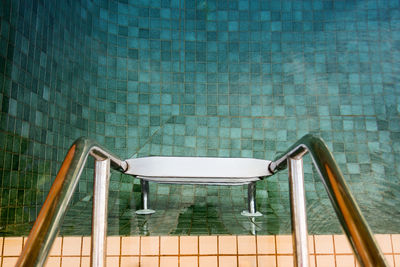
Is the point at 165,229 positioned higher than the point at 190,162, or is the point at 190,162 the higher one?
the point at 190,162

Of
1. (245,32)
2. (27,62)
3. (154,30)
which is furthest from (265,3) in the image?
(27,62)

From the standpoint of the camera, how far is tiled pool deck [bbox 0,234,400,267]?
4.24ft

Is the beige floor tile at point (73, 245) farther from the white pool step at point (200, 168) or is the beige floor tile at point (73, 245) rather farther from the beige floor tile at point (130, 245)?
the white pool step at point (200, 168)

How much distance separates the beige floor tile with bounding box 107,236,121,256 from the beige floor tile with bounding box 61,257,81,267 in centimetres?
11

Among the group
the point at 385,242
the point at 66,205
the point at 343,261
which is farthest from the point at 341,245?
the point at 66,205

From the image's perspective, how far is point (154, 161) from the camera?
147cm

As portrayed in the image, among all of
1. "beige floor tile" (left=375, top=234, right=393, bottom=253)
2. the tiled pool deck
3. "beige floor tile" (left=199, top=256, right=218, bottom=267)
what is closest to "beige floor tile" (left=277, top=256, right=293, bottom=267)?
the tiled pool deck

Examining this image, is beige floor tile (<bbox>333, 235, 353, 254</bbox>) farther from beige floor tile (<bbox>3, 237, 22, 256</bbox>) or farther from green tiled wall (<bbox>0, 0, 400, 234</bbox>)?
green tiled wall (<bbox>0, 0, 400, 234</bbox>)

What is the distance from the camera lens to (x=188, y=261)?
51.3 inches

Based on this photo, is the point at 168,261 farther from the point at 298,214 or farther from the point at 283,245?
the point at 298,214

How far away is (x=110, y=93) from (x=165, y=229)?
210 cm

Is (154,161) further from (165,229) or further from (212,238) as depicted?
(212,238)

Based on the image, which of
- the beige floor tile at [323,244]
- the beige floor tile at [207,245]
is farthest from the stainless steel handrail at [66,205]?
the beige floor tile at [323,244]

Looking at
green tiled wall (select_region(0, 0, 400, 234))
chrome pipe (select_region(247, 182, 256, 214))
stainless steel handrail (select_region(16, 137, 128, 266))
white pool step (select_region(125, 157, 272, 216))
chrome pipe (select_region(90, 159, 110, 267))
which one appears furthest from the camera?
green tiled wall (select_region(0, 0, 400, 234))
